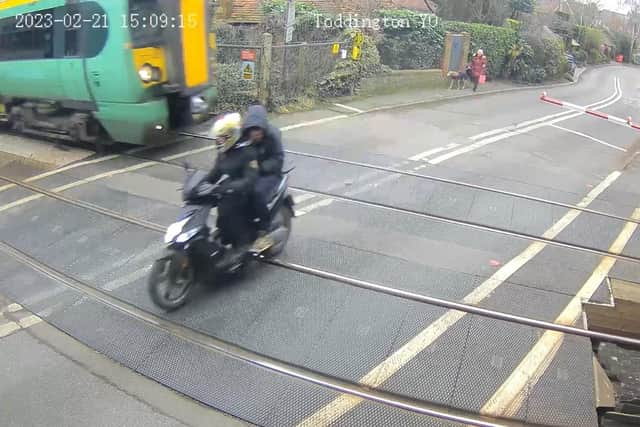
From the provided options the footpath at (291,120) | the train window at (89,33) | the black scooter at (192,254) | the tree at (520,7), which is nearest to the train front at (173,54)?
the train window at (89,33)

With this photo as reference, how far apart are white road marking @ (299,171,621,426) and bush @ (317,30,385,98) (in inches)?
383

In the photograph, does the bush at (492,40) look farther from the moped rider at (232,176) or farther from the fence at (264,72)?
the moped rider at (232,176)

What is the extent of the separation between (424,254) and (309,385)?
8.91 ft

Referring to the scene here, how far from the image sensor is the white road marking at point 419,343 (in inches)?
150

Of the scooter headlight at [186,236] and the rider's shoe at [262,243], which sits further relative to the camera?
the rider's shoe at [262,243]

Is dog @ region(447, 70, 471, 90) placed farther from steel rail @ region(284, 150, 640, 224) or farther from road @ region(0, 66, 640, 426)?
steel rail @ region(284, 150, 640, 224)

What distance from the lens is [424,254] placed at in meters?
6.33

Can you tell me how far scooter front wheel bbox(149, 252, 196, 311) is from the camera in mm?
4758

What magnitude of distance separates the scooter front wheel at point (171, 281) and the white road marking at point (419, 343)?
1.80m

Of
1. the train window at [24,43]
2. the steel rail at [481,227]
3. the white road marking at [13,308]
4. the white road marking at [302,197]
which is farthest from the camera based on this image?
the train window at [24,43]

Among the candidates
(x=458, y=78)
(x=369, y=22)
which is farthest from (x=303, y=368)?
(x=458, y=78)

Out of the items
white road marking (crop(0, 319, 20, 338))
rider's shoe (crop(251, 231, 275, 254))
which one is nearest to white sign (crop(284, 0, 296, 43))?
rider's shoe (crop(251, 231, 275, 254))

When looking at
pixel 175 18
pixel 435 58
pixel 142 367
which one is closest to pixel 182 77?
pixel 175 18

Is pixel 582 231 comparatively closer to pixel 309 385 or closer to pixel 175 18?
pixel 309 385
